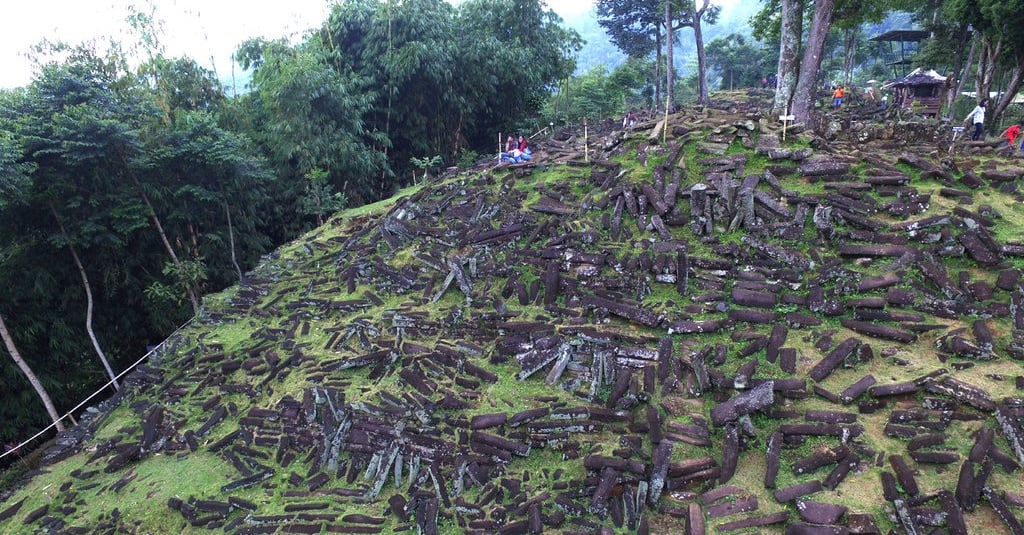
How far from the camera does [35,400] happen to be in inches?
474

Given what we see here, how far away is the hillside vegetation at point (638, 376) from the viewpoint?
607cm

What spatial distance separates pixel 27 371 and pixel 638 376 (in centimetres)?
1342

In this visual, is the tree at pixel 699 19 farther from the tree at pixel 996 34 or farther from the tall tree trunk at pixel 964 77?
the tall tree trunk at pixel 964 77

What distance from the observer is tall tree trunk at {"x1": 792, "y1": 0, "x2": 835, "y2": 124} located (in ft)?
42.3

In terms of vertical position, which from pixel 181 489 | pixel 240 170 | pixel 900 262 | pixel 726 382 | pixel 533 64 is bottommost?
pixel 181 489

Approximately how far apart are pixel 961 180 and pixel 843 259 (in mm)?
3019

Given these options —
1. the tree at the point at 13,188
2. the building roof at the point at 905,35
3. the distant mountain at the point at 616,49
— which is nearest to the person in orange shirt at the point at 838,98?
the building roof at the point at 905,35

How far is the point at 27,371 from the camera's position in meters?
10.9

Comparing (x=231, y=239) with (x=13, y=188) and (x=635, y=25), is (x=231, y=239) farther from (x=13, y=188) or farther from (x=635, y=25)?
(x=635, y=25)

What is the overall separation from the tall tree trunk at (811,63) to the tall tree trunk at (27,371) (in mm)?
20156

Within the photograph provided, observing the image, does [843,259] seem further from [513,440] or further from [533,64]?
[533,64]

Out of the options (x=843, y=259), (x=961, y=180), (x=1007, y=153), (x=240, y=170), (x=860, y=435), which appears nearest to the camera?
(x=860, y=435)

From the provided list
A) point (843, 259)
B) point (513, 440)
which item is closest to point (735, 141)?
point (843, 259)

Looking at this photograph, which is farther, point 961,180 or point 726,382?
point 961,180
